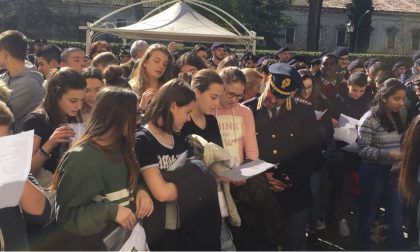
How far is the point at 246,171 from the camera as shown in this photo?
323 cm

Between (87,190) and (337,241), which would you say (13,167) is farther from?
(337,241)

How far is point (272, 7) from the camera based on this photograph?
37.3 m

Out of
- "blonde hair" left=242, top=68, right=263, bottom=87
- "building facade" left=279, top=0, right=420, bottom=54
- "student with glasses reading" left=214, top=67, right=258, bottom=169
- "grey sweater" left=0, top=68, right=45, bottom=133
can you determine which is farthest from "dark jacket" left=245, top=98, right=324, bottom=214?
"building facade" left=279, top=0, right=420, bottom=54

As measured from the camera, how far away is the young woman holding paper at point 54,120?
293 centimetres

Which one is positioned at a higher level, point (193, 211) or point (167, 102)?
point (167, 102)

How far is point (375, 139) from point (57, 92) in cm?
273

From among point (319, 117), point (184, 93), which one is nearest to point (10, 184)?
point (184, 93)

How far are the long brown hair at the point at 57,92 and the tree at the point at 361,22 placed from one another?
42.8 m

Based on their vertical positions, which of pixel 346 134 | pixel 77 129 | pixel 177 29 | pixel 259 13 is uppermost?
pixel 259 13

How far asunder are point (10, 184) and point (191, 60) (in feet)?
10.9

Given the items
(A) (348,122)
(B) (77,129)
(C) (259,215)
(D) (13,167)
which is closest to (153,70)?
(B) (77,129)

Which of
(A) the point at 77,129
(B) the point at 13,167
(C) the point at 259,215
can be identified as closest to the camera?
(B) the point at 13,167

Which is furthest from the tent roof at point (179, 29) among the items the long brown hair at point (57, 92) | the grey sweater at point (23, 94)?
the long brown hair at point (57, 92)

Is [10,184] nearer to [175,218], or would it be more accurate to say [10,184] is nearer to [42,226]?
[42,226]
